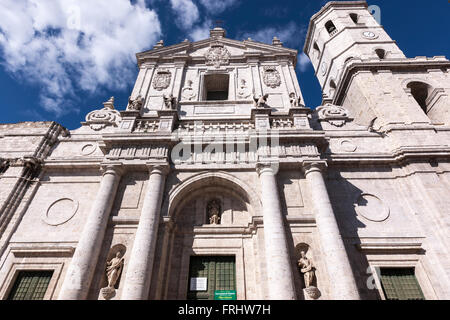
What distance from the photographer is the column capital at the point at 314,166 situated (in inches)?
438

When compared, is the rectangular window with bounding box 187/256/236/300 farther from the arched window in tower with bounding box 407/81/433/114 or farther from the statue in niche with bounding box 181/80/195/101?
the arched window in tower with bounding box 407/81/433/114

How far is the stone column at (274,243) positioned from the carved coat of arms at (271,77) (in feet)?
22.6

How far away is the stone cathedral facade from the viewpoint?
363 inches

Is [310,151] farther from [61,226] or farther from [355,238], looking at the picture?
[61,226]

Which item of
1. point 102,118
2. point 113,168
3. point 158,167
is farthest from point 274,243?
point 102,118

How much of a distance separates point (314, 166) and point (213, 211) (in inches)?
185

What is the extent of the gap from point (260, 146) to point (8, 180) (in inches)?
448

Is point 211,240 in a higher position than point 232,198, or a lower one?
lower

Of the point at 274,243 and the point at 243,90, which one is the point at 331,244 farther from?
the point at 243,90

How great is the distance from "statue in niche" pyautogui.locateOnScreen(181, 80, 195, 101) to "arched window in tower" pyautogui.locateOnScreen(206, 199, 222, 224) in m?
6.68

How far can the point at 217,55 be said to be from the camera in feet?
59.8

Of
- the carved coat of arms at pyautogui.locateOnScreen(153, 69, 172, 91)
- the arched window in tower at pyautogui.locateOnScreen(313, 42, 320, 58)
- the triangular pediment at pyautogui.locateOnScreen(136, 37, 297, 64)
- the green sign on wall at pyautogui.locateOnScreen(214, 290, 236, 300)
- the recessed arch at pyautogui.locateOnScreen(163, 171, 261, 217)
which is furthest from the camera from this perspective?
the arched window in tower at pyautogui.locateOnScreen(313, 42, 320, 58)

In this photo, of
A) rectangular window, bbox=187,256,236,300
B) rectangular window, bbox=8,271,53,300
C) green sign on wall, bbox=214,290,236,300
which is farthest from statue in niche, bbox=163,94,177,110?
green sign on wall, bbox=214,290,236,300

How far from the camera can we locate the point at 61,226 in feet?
35.8
